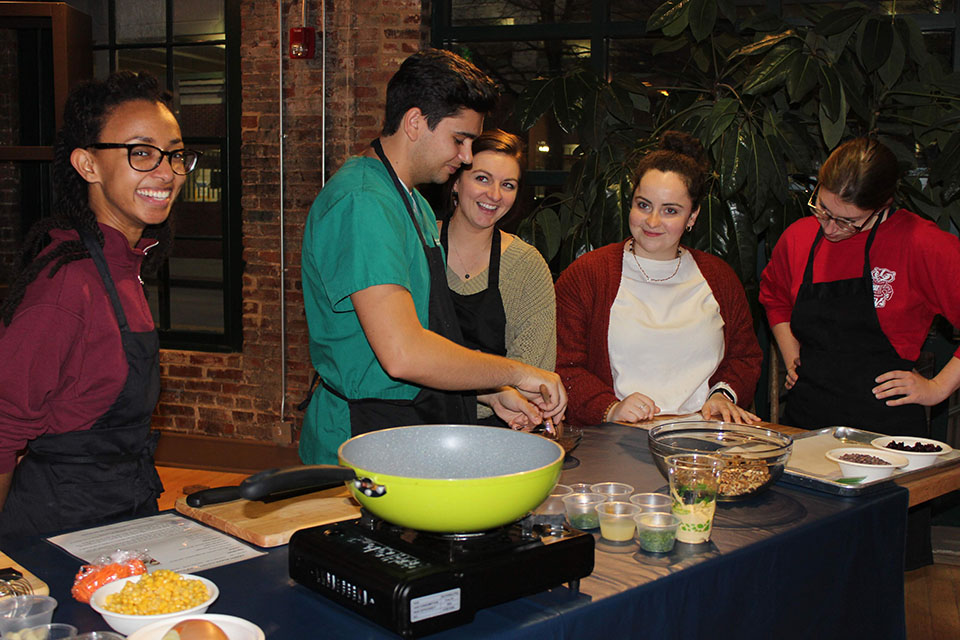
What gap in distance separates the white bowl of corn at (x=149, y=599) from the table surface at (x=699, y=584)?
1.6 inches

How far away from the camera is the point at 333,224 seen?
68.4 inches

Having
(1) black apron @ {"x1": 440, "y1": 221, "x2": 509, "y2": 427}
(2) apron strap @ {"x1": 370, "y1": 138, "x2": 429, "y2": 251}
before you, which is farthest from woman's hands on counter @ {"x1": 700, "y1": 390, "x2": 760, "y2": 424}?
(2) apron strap @ {"x1": 370, "y1": 138, "x2": 429, "y2": 251}

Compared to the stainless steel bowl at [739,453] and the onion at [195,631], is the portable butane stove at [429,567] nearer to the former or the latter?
the onion at [195,631]

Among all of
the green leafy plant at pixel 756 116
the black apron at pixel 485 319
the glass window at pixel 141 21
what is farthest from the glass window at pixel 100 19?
the black apron at pixel 485 319

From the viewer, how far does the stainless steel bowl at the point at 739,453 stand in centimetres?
175

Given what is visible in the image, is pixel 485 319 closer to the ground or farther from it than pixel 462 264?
closer to the ground

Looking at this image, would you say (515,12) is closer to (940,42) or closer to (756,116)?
(756,116)

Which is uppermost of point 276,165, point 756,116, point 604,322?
point 756,116

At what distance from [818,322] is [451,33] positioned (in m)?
2.66

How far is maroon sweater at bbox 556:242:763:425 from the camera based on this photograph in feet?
8.79

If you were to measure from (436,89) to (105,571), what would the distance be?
43.0 inches

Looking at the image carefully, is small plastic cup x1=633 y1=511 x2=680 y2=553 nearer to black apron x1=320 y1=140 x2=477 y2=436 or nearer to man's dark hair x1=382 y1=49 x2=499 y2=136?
black apron x1=320 y1=140 x2=477 y2=436

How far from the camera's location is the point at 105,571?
1.26 meters

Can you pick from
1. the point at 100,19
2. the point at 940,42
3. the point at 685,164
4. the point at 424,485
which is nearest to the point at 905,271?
the point at 685,164
